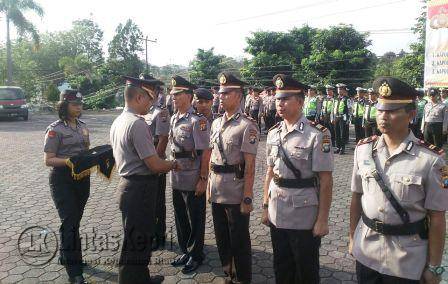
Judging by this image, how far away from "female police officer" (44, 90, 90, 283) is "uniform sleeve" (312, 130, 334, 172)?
7.87 ft

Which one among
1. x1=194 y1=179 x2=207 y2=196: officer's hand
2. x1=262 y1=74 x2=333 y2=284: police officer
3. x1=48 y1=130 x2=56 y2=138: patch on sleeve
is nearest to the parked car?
x1=48 y1=130 x2=56 y2=138: patch on sleeve

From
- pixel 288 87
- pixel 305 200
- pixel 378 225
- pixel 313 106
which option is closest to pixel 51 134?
pixel 288 87

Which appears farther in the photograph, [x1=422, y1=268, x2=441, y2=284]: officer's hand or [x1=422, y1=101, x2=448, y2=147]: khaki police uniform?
[x1=422, y1=101, x2=448, y2=147]: khaki police uniform

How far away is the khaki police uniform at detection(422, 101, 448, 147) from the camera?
1020 centimetres

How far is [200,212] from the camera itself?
3977 mm

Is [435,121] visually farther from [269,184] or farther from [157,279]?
[157,279]

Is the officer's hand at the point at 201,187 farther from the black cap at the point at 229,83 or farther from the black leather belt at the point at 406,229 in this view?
the black leather belt at the point at 406,229

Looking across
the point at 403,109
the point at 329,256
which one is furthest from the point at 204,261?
the point at 403,109

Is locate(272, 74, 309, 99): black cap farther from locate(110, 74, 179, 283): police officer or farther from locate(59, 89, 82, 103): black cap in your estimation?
locate(59, 89, 82, 103): black cap

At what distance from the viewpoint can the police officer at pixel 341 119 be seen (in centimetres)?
1073

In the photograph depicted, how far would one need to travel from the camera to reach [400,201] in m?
2.19

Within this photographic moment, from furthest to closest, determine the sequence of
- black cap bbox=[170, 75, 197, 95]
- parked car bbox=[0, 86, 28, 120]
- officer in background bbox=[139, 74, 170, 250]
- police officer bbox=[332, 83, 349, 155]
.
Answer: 1. parked car bbox=[0, 86, 28, 120]
2. police officer bbox=[332, 83, 349, 155]
3. officer in background bbox=[139, 74, 170, 250]
4. black cap bbox=[170, 75, 197, 95]

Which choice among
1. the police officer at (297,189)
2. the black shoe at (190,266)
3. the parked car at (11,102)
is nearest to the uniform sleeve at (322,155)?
Answer: the police officer at (297,189)

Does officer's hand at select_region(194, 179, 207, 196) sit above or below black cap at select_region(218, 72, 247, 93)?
below
